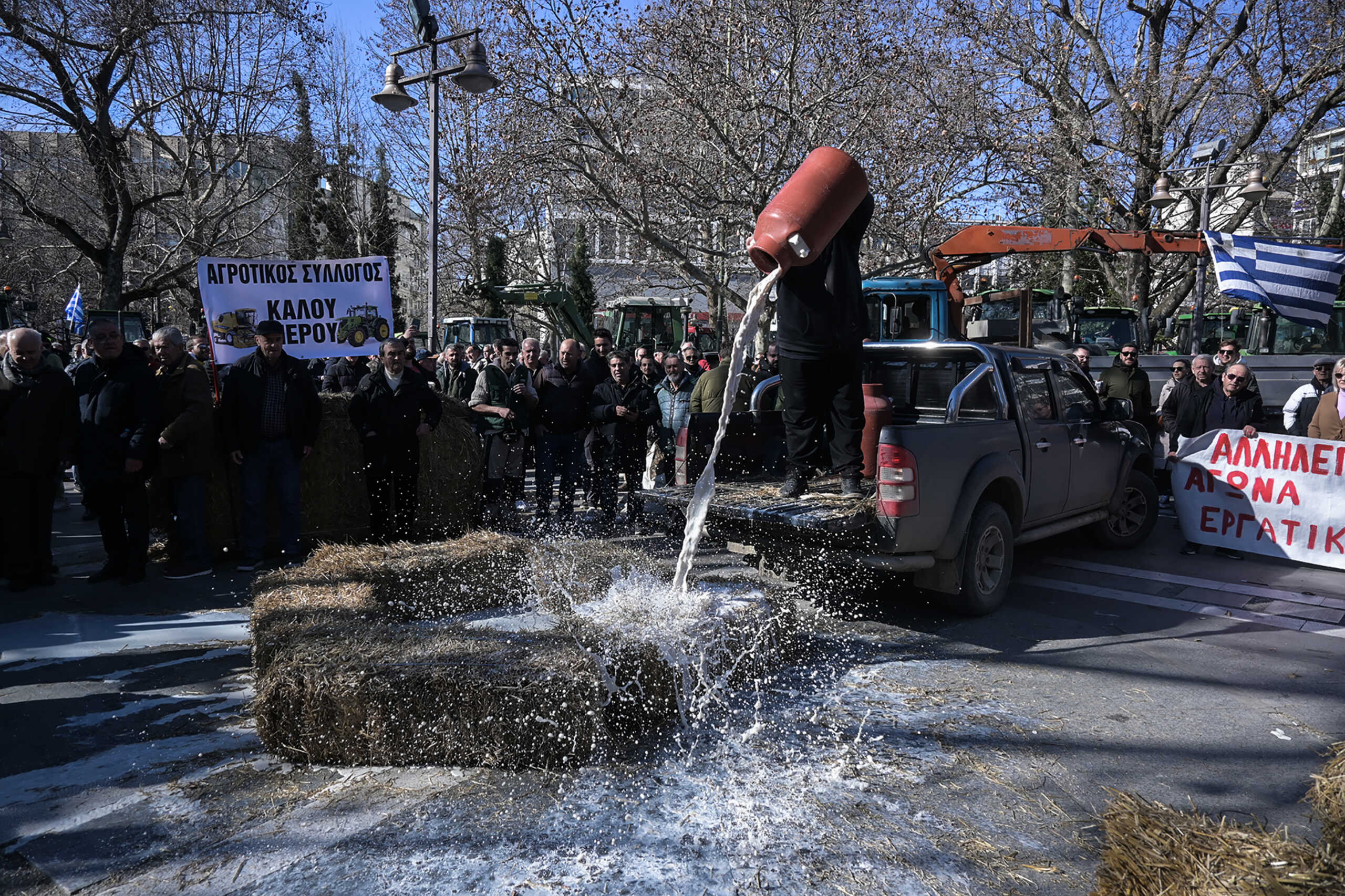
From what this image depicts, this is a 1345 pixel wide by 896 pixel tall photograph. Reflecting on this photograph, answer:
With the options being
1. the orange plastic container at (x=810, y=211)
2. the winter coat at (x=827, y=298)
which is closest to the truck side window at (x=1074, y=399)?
the winter coat at (x=827, y=298)

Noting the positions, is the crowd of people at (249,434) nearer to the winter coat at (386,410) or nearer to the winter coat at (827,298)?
the winter coat at (386,410)

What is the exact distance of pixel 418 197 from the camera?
29.0 meters

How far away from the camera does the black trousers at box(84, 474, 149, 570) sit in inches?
263

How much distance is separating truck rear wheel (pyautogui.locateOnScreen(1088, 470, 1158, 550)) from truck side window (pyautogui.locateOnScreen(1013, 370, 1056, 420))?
1.95m

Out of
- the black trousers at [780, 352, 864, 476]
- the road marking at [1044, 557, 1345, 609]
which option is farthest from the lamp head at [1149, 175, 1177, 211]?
the black trousers at [780, 352, 864, 476]

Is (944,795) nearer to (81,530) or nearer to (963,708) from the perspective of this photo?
(963,708)

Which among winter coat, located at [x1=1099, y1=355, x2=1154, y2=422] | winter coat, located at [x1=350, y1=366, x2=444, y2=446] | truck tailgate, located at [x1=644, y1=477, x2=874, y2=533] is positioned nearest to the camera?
truck tailgate, located at [x1=644, y1=477, x2=874, y2=533]

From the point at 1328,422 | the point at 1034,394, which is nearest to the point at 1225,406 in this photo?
the point at 1328,422

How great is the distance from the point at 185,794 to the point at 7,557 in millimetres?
4234

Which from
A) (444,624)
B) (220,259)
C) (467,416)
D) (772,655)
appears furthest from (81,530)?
(772,655)

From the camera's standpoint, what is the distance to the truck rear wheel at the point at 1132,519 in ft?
27.2

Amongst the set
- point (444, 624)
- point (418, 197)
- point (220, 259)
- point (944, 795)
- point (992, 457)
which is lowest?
point (944, 795)

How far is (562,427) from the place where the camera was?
8.50 m

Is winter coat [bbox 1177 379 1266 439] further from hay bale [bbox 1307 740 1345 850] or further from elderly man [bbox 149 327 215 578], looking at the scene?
elderly man [bbox 149 327 215 578]
